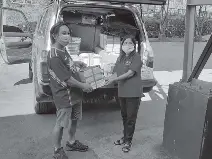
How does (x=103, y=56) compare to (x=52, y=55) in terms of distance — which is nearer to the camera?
(x=52, y=55)

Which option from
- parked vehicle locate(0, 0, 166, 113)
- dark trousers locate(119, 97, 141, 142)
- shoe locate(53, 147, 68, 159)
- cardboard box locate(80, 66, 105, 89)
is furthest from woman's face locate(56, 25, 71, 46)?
shoe locate(53, 147, 68, 159)

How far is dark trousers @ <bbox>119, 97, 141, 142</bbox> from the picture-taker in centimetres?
379

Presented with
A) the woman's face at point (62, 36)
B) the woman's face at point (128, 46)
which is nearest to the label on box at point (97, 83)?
the woman's face at point (128, 46)

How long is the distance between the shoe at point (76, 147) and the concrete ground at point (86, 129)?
69 mm

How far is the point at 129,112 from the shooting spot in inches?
150

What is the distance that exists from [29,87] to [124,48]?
152 inches

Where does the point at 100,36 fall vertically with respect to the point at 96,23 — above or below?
below

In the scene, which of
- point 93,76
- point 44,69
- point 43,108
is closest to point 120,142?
point 93,76

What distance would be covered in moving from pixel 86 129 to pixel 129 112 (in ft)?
3.61

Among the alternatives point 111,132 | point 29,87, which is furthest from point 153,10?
point 111,132

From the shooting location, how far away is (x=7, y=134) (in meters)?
4.36

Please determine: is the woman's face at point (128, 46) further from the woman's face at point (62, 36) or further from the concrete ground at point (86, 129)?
the concrete ground at point (86, 129)

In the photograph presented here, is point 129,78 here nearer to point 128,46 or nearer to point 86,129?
point 128,46

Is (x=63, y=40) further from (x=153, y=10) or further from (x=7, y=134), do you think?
(x=153, y=10)
